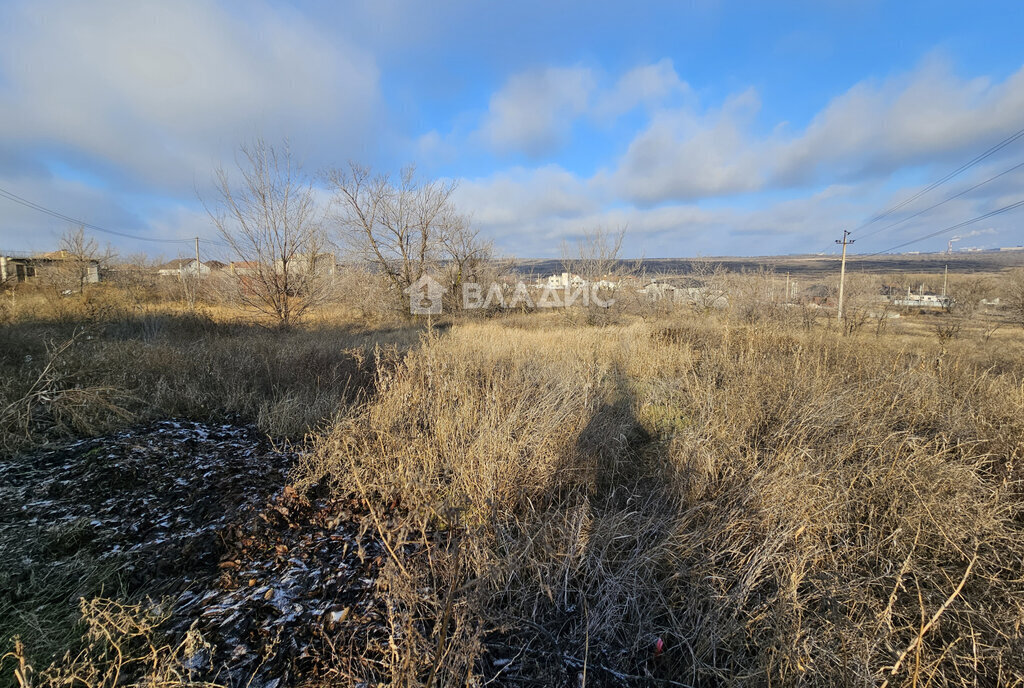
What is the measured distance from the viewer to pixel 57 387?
4.02m

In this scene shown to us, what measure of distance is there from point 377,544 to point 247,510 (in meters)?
0.99

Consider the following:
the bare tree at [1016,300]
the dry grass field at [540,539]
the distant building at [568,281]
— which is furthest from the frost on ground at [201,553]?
the bare tree at [1016,300]

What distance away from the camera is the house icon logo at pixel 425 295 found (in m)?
18.5

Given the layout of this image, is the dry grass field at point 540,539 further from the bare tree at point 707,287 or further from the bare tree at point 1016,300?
the bare tree at point 1016,300

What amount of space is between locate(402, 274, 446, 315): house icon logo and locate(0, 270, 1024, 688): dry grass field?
1392 centimetres

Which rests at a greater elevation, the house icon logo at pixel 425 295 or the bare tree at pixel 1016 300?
the house icon logo at pixel 425 295

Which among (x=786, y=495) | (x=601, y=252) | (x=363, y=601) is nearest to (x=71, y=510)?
(x=363, y=601)

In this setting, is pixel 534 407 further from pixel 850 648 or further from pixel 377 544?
pixel 850 648

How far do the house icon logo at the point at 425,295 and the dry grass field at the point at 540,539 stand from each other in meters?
13.9

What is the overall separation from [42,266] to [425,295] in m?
17.9

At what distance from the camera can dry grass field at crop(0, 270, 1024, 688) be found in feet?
5.36

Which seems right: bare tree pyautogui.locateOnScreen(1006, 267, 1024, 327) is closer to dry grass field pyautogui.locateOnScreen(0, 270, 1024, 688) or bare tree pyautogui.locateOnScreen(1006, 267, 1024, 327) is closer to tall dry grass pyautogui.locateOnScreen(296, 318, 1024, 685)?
dry grass field pyautogui.locateOnScreen(0, 270, 1024, 688)

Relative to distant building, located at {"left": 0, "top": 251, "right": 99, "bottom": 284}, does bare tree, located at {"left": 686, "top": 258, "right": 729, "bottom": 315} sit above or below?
below

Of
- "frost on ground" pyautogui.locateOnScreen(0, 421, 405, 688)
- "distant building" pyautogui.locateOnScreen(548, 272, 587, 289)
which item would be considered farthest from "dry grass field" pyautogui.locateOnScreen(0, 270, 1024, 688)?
"distant building" pyautogui.locateOnScreen(548, 272, 587, 289)
